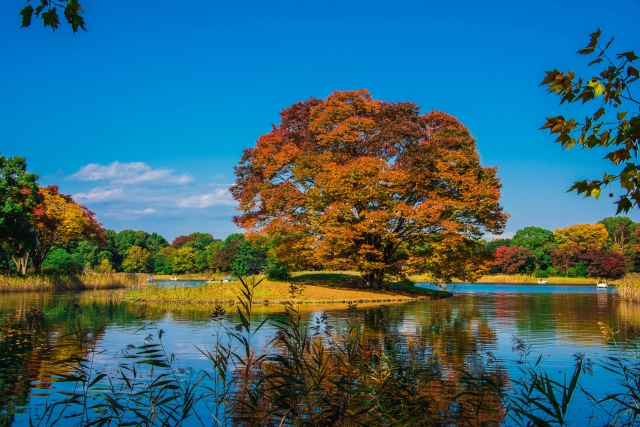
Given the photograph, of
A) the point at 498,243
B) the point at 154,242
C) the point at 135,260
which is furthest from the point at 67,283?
the point at 498,243

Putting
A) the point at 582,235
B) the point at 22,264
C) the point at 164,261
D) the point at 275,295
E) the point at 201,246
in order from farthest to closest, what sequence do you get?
the point at 201,246 < the point at 164,261 < the point at 582,235 < the point at 22,264 < the point at 275,295

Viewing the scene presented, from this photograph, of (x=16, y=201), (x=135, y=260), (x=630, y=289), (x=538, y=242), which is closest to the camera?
(x=630, y=289)

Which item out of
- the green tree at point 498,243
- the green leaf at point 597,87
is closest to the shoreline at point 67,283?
the green leaf at point 597,87

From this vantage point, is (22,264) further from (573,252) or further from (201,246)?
(573,252)

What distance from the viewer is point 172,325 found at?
1731 cm

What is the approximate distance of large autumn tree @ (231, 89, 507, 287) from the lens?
30656 mm

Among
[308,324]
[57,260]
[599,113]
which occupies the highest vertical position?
[599,113]

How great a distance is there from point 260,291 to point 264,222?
639 centimetres

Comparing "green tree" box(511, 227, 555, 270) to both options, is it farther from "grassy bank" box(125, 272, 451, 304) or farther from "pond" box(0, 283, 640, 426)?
"pond" box(0, 283, 640, 426)

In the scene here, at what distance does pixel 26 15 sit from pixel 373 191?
2542 cm

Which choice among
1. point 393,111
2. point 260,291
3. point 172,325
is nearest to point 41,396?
point 172,325

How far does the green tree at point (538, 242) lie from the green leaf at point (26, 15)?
8487cm

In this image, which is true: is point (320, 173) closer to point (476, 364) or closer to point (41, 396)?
point (476, 364)

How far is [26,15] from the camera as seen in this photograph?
17.1ft
